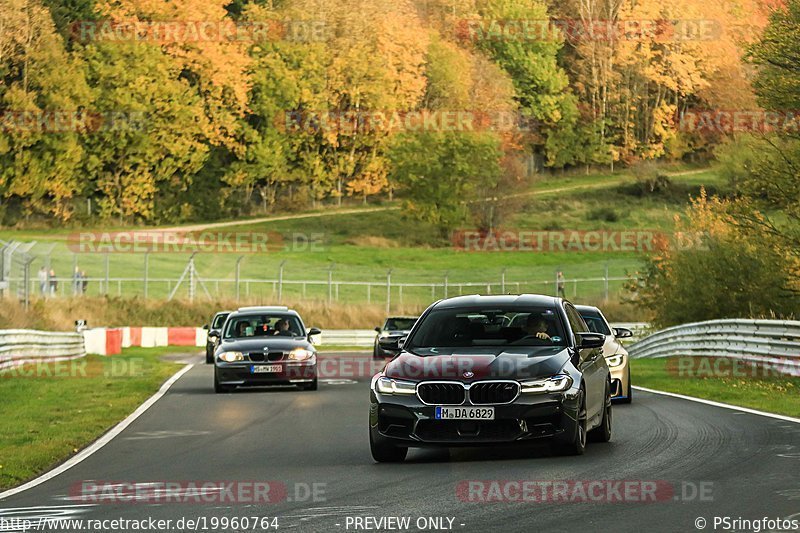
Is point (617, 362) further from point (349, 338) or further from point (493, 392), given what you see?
point (349, 338)

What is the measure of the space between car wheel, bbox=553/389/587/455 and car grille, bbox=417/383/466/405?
3.21 ft

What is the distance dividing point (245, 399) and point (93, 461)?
940 centimetres

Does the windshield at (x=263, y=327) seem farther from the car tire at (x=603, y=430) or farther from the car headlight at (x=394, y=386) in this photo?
the car headlight at (x=394, y=386)

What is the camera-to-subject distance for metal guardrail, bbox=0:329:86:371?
3008cm

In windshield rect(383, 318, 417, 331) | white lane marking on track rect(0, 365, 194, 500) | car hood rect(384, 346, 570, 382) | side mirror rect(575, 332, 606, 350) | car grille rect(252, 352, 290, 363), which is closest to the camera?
white lane marking on track rect(0, 365, 194, 500)

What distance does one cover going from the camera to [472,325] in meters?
14.3

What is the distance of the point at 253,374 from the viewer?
25.4 metres

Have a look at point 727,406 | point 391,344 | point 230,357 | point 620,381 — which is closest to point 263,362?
point 230,357

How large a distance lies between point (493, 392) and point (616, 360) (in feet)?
25.8

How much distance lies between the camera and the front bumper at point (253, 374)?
25328 mm

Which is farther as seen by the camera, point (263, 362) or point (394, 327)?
point (394, 327)

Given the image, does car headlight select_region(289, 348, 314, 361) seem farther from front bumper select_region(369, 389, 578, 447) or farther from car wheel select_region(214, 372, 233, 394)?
front bumper select_region(369, 389, 578, 447)

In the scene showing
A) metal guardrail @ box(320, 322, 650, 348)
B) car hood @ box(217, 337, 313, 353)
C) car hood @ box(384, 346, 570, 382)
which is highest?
car hood @ box(384, 346, 570, 382)

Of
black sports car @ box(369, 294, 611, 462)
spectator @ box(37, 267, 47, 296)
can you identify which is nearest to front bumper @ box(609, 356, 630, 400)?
black sports car @ box(369, 294, 611, 462)
